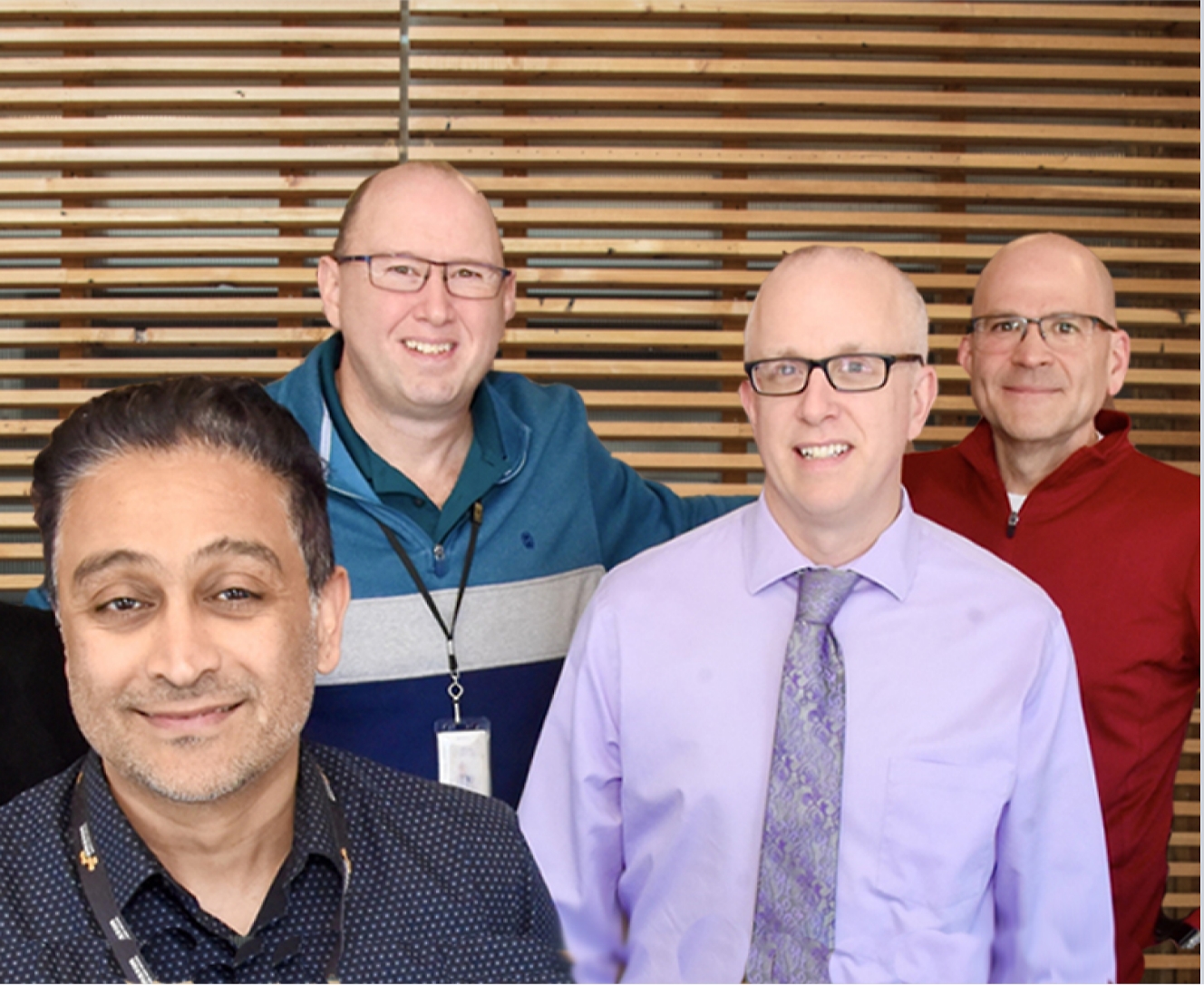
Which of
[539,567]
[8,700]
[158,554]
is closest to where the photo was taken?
[158,554]

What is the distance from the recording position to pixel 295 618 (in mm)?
1393

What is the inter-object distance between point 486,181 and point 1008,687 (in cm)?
237

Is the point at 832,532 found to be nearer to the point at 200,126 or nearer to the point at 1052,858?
the point at 1052,858

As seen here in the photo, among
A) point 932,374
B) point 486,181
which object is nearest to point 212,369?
point 486,181

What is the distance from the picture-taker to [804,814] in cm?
183

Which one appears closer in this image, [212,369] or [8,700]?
[8,700]

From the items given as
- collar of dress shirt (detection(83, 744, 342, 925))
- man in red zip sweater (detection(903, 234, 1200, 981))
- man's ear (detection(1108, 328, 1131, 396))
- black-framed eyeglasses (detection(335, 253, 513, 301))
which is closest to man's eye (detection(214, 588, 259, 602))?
collar of dress shirt (detection(83, 744, 342, 925))

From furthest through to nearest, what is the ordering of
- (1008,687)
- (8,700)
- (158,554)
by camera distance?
(1008,687) → (8,700) → (158,554)

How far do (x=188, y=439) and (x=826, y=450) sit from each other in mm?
987

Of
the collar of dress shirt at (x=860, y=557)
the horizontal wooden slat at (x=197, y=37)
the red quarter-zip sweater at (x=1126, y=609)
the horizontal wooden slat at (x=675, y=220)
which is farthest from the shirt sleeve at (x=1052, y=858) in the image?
the horizontal wooden slat at (x=197, y=37)

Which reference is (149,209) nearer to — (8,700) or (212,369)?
(212,369)

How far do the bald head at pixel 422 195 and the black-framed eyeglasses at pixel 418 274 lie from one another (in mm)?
43

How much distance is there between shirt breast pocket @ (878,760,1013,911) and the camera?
1.80 metres

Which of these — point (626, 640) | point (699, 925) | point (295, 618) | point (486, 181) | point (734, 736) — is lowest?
point (699, 925)
